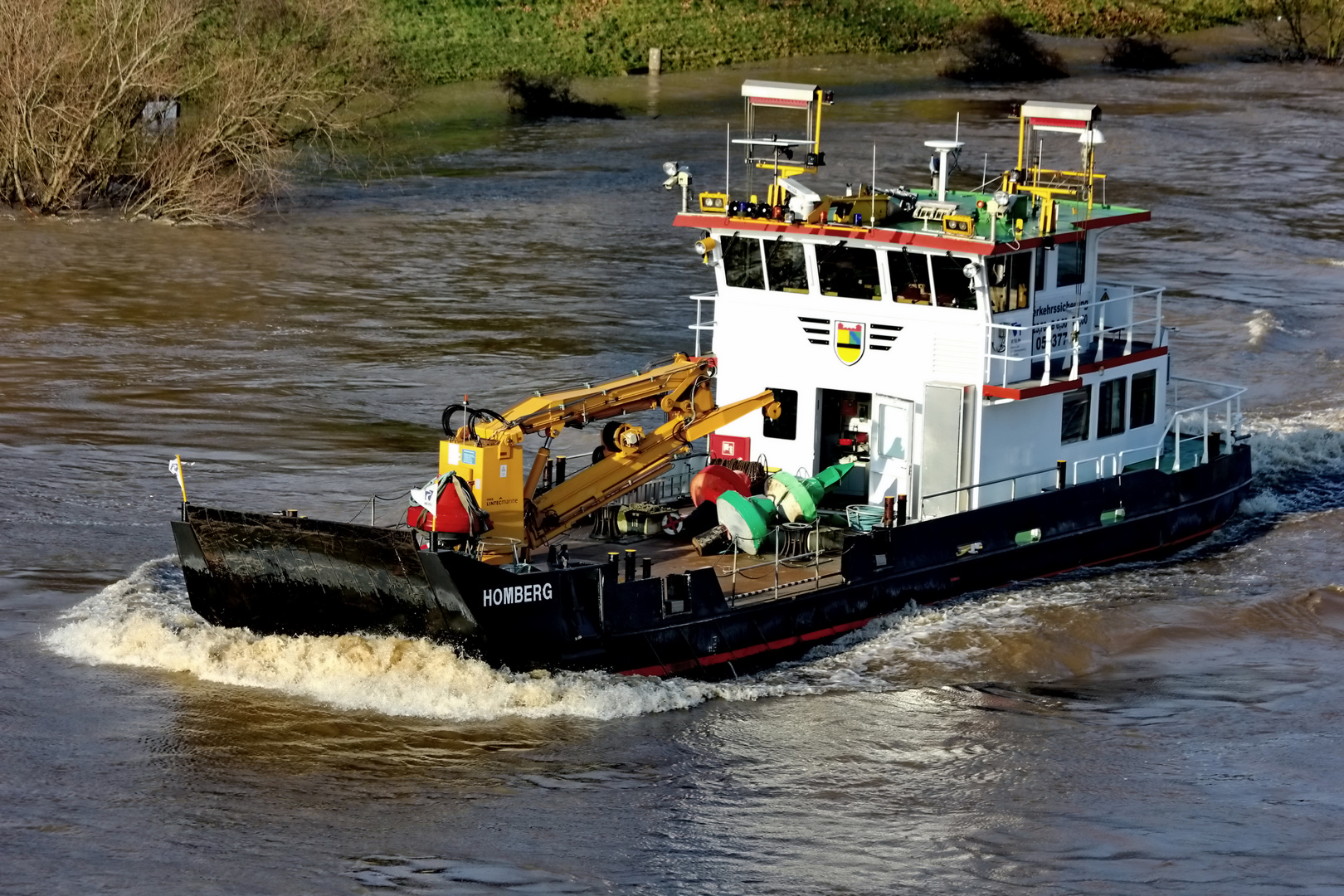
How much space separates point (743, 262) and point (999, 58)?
3831cm

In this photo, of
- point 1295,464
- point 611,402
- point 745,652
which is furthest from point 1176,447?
point 611,402

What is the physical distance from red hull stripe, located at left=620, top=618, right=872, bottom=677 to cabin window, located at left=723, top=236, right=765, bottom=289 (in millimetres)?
3281

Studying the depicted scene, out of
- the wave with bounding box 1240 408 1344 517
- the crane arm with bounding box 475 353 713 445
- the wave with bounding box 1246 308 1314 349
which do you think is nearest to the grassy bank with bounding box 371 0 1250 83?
the wave with bounding box 1246 308 1314 349

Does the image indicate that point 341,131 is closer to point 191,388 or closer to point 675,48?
point 191,388

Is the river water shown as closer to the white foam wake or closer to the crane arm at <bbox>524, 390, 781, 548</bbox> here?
the white foam wake

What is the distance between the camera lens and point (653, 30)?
5338 centimetres

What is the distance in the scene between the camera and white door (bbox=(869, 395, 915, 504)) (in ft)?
56.5

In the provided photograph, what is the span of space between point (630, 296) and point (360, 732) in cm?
1707

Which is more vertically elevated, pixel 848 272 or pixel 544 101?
pixel 544 101

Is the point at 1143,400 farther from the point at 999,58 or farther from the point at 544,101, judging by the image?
the point at 999,58

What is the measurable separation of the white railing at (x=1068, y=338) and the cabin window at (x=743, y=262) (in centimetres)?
216

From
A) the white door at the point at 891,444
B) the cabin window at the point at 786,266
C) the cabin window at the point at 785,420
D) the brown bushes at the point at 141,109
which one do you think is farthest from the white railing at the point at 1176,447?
the brown bushes at the point at 141,109

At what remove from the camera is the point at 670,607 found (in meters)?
15.1

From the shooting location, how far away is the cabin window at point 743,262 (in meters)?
17.5
